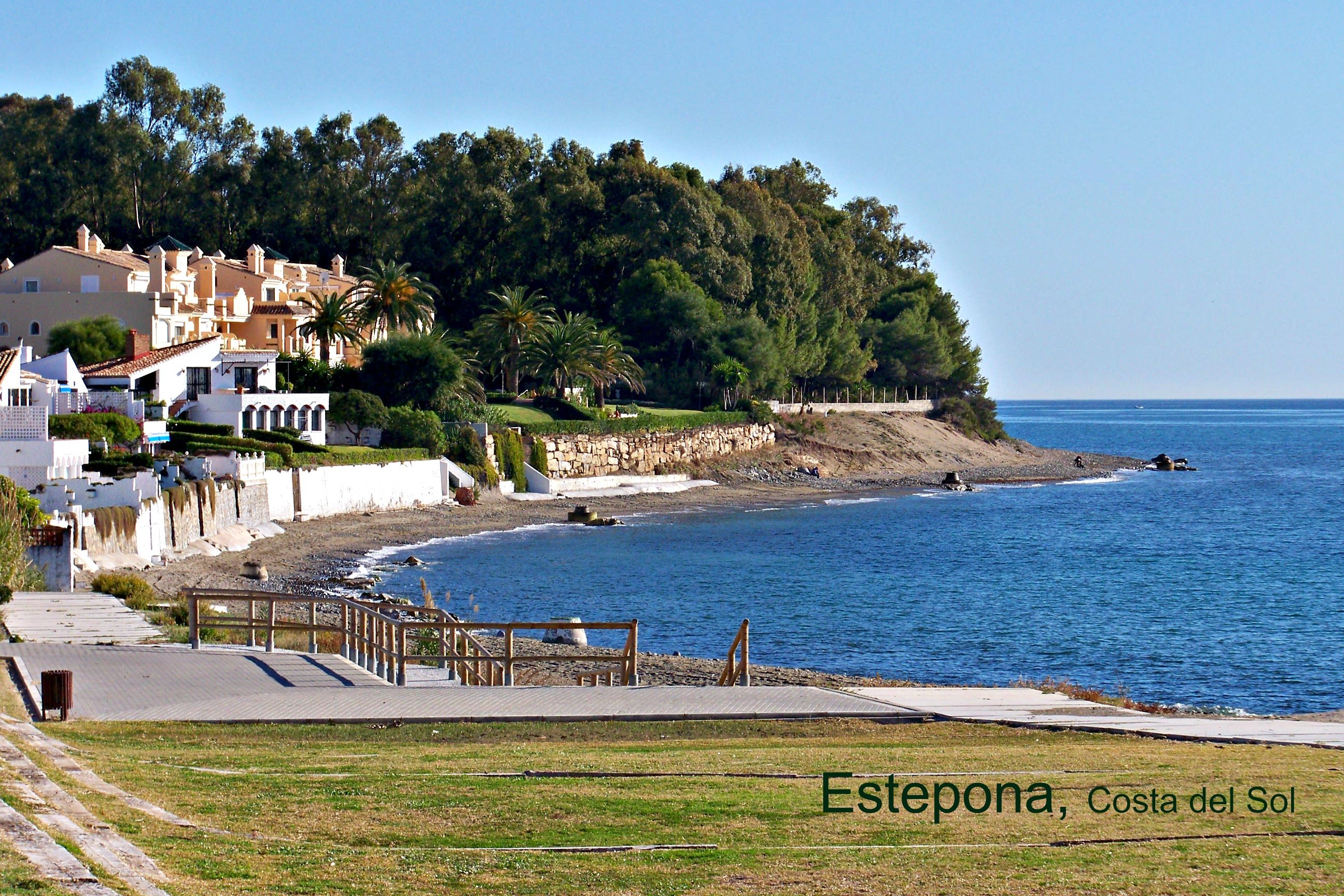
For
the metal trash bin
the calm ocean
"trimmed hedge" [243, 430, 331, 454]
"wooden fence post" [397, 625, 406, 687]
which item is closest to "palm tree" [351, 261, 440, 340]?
"trimmed hedge" [243, 430, 331, 454]

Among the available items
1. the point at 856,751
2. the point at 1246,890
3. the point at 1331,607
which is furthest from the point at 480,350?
the point at 1246,890

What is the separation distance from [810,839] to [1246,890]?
3142 mm

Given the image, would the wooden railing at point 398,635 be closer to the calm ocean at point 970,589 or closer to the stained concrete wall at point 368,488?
the calm ocean at point 970,589

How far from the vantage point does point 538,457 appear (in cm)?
8312

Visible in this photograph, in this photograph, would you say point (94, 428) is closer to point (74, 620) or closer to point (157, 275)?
point (74, 620)

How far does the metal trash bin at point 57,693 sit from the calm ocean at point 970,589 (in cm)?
1938

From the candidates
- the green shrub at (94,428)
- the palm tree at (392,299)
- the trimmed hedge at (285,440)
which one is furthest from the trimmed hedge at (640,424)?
the green shrub at (94,428)

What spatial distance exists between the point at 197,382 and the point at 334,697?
179ft

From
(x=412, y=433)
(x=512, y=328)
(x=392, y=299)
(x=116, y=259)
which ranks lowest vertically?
(x=412, y=433)

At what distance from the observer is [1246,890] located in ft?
31.3

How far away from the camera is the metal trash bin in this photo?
16.5m

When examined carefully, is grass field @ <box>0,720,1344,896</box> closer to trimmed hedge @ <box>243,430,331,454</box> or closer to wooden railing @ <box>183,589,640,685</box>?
wooden railing @ <box>183,589,640,685</box>

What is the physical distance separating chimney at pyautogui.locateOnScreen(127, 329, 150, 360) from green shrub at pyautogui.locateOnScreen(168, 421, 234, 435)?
814 cm

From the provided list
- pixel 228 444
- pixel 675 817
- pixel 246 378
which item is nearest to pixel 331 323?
pixel 246 378
